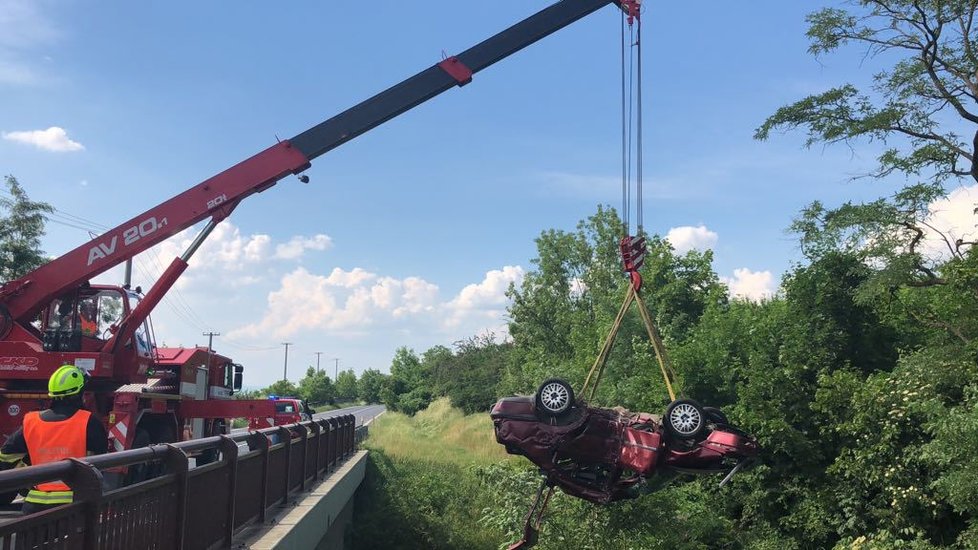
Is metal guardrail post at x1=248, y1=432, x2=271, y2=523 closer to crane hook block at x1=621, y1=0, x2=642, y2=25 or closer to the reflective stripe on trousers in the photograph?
the reflective stripe on trousers

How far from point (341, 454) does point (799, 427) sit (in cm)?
1010

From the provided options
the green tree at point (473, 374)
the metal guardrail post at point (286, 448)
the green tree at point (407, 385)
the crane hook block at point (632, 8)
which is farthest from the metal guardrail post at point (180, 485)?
the green tree at point (407, 385)

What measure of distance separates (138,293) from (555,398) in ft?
29.5

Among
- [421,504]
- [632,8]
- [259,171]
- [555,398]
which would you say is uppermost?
[632,8]

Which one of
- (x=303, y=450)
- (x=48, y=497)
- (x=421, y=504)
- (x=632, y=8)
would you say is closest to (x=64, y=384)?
(x=48, y=497)

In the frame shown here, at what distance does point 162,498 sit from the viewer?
18.2ft

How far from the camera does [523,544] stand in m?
10.4

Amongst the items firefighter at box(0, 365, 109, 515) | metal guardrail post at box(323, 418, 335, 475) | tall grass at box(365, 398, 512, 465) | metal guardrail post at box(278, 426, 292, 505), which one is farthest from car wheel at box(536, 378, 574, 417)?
tall grass at box(365, 398, 512, 465)

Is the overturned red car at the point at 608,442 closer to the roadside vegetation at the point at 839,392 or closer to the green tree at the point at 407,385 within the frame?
the roadside vegetation at the point at 839,392

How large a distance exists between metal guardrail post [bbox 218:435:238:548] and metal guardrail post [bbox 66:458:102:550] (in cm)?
273

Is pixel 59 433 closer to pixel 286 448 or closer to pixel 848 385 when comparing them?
pixel 286 448

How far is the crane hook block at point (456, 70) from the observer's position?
13.8 m

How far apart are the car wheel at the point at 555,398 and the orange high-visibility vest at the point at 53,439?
16.4 feet

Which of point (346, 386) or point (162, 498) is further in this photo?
point (346, 386)
